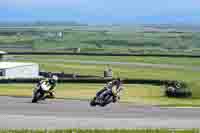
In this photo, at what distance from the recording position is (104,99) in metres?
23.3

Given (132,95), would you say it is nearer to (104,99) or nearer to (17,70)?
(104,99)

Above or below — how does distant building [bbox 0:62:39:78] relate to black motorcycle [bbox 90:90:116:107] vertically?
above

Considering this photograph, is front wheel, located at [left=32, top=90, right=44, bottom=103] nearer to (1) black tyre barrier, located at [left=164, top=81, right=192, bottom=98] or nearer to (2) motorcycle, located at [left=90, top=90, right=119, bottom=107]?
(2) motorcycle, located at [left=90, top=90, right=119, bottom=107]

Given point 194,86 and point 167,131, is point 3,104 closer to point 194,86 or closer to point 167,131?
point 167,131

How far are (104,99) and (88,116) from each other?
4592 mm

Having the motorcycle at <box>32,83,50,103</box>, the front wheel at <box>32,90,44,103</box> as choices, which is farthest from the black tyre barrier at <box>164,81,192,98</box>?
the front wheel at <box>32,90,44,103</box>

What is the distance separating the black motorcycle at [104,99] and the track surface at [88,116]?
0.41 metres

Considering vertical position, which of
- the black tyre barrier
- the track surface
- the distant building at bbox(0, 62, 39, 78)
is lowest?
the track surface

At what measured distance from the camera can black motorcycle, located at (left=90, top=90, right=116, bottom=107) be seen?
23078 mm

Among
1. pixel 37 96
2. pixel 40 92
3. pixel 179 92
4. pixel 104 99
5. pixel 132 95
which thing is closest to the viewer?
pixel 104 99

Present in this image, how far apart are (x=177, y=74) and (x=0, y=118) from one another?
55.1 meters

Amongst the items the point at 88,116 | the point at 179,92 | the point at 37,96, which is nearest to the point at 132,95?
the point at 179,92

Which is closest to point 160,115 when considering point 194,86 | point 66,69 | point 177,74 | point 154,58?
point 194,86

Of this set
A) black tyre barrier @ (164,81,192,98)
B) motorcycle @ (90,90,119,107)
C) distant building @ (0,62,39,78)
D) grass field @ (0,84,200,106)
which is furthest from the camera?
distant building @ (0,62,39,78)
